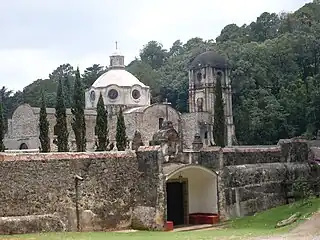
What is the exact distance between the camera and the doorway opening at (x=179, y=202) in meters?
21.6

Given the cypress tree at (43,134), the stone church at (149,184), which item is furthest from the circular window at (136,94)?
the stone church at (149,184)

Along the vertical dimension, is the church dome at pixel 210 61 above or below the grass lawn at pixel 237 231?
above

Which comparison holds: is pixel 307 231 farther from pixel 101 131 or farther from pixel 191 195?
pixel 101 131

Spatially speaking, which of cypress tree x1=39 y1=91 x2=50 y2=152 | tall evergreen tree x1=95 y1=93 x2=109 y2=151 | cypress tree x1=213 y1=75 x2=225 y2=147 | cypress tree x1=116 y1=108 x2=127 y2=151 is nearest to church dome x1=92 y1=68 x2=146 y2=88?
cypress tree x1=213 y1=75 x2=225 y2=147

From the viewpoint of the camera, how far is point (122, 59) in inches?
2267

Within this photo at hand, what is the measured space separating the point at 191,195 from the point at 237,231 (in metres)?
4.77

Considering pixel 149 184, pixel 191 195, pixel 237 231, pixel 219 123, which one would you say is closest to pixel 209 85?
pixel 219 123

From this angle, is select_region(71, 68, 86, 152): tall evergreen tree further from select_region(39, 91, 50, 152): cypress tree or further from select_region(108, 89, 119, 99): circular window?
select_region(108, 89, 119, 99): circular window

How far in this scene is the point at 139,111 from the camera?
4828 centimetres

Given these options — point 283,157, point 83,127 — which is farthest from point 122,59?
point 283,157

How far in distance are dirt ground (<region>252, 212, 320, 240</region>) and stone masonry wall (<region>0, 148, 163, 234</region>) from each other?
15.2ft

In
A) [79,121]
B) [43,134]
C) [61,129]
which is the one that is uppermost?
[79,121]

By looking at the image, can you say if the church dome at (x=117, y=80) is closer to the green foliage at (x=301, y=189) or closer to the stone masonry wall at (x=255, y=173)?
the stone masonry wall at (x=255, y=173)

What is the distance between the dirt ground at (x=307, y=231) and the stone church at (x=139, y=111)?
2544 cm
